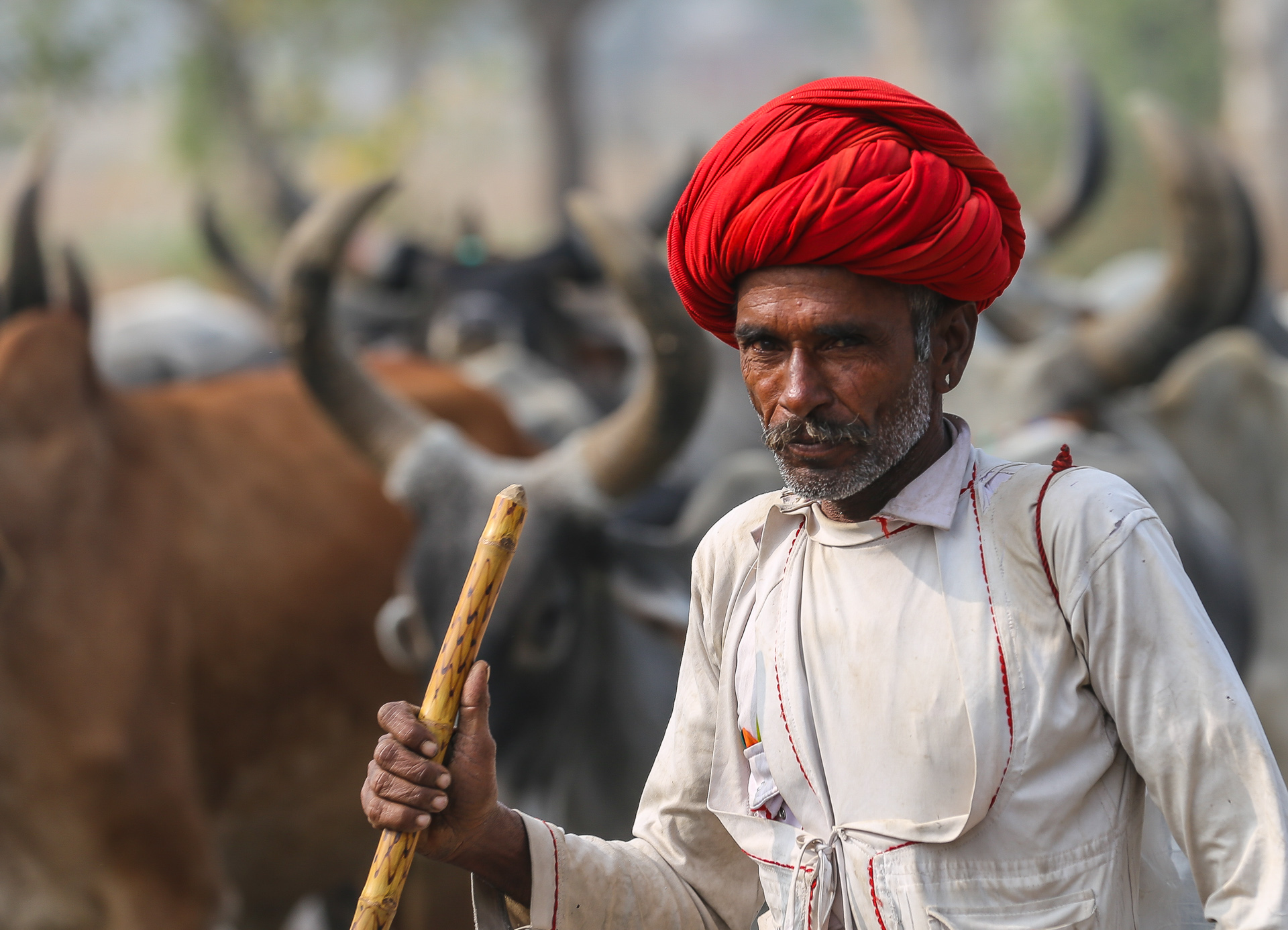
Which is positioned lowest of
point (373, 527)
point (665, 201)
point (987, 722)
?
point (373, 527)

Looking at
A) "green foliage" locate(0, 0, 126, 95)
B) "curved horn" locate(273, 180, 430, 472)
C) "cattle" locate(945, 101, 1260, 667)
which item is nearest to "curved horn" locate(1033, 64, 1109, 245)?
"cattle" locate(945, 101, 1260, 667)

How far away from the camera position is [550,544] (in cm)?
373

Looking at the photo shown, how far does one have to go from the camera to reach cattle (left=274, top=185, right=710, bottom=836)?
11.9ft

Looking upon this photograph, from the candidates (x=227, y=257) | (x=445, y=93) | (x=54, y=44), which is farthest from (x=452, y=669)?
(x=445, y=93)

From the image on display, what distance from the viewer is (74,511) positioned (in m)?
3.65

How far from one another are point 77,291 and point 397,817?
2.84m

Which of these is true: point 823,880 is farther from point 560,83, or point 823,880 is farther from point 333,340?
point 560,83

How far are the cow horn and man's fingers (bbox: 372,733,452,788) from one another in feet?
Result: 10.2

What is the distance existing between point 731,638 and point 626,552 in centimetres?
222

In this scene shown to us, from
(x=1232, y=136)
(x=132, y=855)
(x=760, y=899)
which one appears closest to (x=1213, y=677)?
(x=760, y=899)

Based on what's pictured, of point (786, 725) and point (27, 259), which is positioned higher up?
point (27, 259)

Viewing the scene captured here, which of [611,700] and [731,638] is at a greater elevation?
[731,638]

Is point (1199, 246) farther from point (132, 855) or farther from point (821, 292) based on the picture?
point (132, 855)

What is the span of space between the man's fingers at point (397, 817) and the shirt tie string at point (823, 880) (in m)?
0.41
